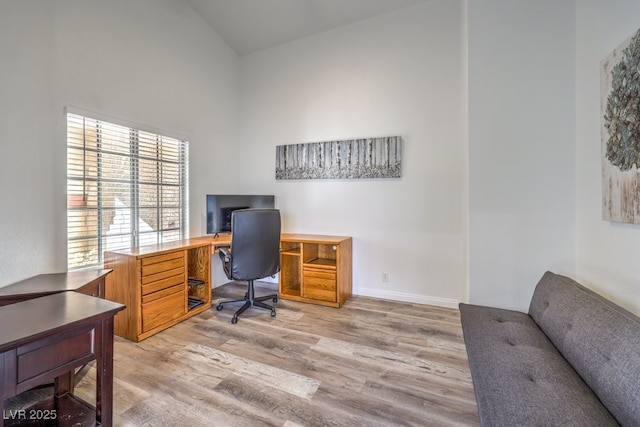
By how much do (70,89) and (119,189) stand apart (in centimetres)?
95

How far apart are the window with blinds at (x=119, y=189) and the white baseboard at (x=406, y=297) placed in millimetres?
2475

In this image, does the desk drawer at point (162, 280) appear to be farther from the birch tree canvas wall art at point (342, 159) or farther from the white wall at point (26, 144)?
the birch tree canvas wall art at point (342, 159)

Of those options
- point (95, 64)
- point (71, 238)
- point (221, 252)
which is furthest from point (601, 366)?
point (95, 64)

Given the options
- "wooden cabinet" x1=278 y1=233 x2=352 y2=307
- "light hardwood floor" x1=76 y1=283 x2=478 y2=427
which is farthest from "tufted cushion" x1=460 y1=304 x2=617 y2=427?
"wooden cabinet" x1=278 y1=233 x2=352 y2=307

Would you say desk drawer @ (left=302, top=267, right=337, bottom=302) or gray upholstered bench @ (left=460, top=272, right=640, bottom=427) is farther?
desk drawer @ (left=302, top=267, right=337, bottom=302)

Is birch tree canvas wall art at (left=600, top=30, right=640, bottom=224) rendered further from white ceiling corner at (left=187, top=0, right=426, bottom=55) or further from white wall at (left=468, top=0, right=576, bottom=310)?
white ceiling corner at (left=187, top=0, right=426, bottom=55)

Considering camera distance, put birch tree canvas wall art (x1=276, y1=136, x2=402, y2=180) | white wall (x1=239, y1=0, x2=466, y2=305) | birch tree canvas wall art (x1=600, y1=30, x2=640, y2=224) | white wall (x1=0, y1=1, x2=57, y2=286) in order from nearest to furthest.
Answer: birch tree canvas wall art (x1=600, y1=30, x2=640, y2=224) → white wall (x1=0, y1=1, x2=57, y2=286) → white wall (x1=239, y1=0, x2=466, y2=305) → birch tree canvas wall art (x1=276, y1=136, x2=402, y2=180)

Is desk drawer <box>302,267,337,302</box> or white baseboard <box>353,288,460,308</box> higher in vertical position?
desk drawer <box>302,267,337,302</box>

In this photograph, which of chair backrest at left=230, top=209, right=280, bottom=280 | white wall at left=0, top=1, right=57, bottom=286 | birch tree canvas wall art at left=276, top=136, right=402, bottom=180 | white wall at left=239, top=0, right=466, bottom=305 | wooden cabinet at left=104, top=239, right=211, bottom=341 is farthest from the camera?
birch tree canvas wall art at left=276, top=136, right=402, bottom=180

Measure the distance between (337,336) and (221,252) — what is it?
149 centimetres

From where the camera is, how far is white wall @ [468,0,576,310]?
1.98m

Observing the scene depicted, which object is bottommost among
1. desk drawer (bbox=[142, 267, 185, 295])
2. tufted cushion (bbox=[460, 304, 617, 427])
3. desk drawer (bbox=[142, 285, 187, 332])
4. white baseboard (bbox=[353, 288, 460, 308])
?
white baseboard (bbox=[353, 288, 460, 308])

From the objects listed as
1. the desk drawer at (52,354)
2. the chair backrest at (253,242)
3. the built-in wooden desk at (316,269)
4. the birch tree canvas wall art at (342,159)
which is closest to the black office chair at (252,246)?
the chair backrest at (253,242)

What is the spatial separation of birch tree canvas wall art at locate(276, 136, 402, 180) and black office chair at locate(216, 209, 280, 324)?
1.07 meters
